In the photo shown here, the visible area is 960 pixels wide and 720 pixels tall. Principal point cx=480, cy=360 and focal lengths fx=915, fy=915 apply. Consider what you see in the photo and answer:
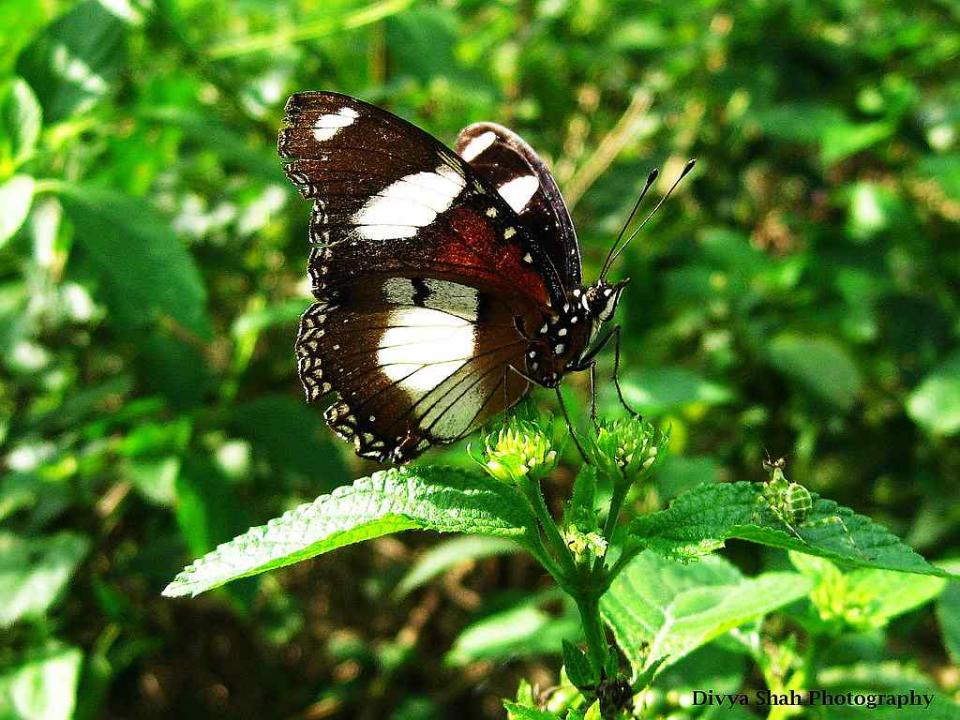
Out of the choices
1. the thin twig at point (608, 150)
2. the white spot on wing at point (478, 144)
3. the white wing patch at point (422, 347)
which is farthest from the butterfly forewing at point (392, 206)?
the thin twig at point (608, 150)

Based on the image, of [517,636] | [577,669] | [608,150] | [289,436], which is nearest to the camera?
[577,669]

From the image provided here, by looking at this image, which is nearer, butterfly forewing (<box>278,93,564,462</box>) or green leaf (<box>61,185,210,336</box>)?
butterfly forewing (<box>278,93,564,462</box>)

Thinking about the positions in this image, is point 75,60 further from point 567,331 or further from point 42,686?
point 42,686

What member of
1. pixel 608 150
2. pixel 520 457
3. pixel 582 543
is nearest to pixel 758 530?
pixel 582 543

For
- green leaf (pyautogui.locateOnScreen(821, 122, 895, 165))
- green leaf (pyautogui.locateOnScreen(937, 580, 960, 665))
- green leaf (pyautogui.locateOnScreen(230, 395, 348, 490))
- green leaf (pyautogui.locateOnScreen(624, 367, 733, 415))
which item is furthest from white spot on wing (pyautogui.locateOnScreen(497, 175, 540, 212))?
green leaf (pyautogui.locateOnScreen(821, 122, 895, 165))

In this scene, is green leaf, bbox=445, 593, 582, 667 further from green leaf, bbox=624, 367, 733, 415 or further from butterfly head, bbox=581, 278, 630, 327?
butterfly head, bbox=581, 278, 630, 327

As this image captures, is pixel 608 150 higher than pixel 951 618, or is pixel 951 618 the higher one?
pixel 608 150
